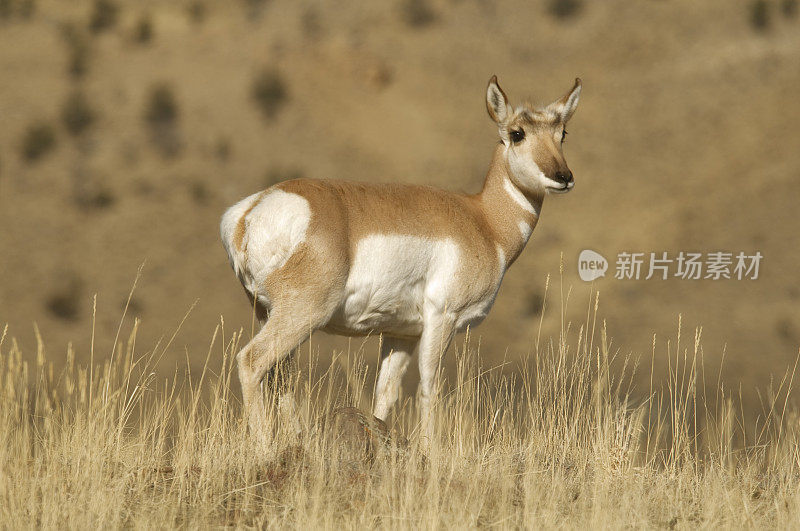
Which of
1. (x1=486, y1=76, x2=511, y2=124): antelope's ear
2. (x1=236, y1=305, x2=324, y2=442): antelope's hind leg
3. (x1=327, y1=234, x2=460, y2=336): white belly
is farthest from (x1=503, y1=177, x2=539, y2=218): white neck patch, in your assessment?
(x1=236, y1=305, x2=324, y2=442): antelope's hind leg

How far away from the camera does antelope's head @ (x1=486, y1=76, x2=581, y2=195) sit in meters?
6.68

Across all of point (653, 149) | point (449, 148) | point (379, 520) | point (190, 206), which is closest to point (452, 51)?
point (449, 148)

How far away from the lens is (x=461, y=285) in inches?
247

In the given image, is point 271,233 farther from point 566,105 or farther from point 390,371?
point 566,105

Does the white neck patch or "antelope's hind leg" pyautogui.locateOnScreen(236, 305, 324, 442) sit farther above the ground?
the white neck patch

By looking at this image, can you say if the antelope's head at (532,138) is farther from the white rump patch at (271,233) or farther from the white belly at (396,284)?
the white rump patch at (271,233)

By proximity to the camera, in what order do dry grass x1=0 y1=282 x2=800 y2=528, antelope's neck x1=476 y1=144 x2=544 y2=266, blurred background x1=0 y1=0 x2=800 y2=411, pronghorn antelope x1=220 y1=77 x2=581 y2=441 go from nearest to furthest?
dry grass x1=0 y1=282 x2=800 y2=528
pronghorn antelope x1=220 y1=77 x2=581 y2=441
antelope's neck x1=476 y1=144 x2=544 y2=266
blurred background x1=0 y1=0 x2=800 y2=411

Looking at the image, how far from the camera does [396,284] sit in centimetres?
608

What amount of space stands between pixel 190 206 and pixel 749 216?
12480 millimetres

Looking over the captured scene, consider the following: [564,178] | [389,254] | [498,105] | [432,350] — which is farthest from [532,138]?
[432,350]

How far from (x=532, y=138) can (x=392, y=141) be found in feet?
54.1

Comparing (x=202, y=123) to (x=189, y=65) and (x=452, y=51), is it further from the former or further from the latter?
(x=452, y=51)

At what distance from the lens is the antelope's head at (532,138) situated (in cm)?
668

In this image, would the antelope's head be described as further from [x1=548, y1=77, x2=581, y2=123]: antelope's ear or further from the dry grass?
the dry grass
